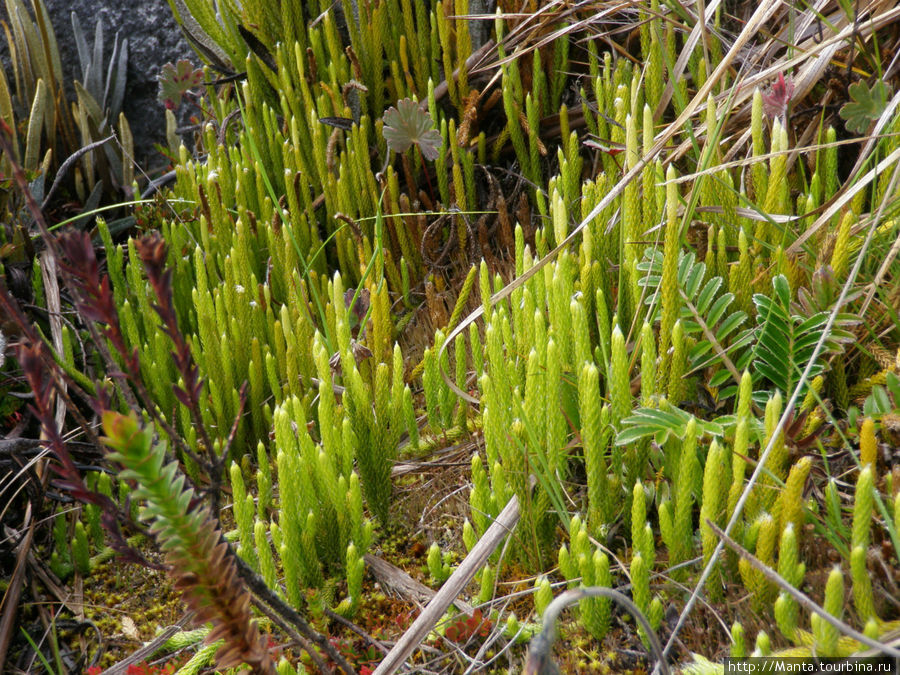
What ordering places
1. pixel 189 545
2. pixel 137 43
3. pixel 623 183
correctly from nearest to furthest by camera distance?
pixel 189 545
pixel 623 183
pixel 137 43

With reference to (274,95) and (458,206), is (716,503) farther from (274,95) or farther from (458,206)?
(274,95)

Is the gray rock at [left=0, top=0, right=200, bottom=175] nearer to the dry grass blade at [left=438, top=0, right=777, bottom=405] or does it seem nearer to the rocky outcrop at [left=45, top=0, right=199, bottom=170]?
the rocky outcrop at [left=45, top=0, right=199, bottom=170]

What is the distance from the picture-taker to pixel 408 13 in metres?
2.85

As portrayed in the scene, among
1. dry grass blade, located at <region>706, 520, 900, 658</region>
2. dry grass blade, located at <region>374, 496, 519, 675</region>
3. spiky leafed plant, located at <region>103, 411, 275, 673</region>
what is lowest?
dry grass blade, located at <region>374, 496, 519, 675</region>

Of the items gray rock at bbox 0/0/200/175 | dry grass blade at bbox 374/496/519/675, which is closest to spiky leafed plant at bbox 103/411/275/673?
dry grass blade at bbox 374/496/519/675

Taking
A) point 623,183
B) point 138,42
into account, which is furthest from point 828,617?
point 138,42

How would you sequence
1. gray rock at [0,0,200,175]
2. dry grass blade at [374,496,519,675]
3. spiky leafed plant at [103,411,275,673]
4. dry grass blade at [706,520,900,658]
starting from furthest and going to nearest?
gray rock at [0,0,200,175], dry grass blade at [374,496,519,675], dry grass blade at [706,520,900,658], spiky leafed plant at [103,411,275,673]

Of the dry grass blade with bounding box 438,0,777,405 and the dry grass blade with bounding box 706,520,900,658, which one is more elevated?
the dry grass blade with bounding box 438,0,777,405

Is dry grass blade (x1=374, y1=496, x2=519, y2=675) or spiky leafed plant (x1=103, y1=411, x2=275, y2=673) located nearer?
spiky leafed plant (x1=103, y1=411, x2=275, y2=673)

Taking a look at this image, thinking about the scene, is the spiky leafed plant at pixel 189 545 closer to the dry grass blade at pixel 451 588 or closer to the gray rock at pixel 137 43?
the dry grass blade at pixel 451 588

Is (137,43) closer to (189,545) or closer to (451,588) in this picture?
(451,588)

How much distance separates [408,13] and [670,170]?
5.82 ft

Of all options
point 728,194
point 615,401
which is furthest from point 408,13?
point 615,401

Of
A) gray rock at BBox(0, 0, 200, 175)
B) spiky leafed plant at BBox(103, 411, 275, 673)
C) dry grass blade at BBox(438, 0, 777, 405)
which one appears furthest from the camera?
gray rock at BBox(0, 0, 200, 175)
